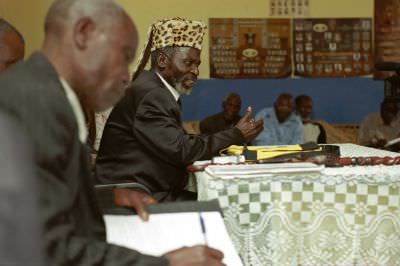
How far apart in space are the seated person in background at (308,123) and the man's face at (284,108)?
349 millimetres

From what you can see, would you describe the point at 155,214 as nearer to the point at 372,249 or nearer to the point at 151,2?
the point at 372,249

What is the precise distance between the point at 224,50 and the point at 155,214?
17.8 feet

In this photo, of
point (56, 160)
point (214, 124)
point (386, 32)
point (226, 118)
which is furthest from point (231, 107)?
point (56, 160)

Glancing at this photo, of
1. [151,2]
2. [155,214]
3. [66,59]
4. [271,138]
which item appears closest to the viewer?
[66,59]

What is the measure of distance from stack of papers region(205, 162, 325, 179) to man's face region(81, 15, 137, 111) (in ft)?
2.69

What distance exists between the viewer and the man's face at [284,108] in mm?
5805

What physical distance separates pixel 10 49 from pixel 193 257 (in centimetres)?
187

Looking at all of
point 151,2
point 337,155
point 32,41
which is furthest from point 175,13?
point 337,155

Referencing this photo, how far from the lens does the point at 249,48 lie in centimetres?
664

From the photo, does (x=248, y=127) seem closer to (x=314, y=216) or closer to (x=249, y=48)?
(x=314, y=216)

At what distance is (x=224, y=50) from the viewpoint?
6570 millimetres

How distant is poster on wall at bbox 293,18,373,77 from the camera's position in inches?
263

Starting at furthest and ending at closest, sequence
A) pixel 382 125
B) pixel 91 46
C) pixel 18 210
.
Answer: pixel 382 125
pixel 91 46
pixel 18 210

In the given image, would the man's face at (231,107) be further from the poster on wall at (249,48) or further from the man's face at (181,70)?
the man's face at (181,70)
